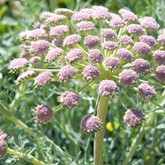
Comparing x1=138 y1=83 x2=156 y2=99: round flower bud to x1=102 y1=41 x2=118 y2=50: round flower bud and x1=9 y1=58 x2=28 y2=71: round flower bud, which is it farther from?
x1=9 y1=58 x2=28 y2=71: round flower bud

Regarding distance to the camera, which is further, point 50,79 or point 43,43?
point 43,43

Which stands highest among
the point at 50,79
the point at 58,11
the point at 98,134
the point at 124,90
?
the point at 58,11

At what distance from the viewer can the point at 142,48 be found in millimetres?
2137

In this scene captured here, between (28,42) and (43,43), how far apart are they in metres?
0.39

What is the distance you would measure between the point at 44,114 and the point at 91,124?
22 centimetres

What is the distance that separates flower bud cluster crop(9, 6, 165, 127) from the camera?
2045 mm

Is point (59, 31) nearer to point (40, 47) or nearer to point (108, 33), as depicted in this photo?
point (40, 47)

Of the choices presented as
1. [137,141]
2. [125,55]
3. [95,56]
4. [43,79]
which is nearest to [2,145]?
[43,79]

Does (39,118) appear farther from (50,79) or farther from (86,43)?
(86,43)

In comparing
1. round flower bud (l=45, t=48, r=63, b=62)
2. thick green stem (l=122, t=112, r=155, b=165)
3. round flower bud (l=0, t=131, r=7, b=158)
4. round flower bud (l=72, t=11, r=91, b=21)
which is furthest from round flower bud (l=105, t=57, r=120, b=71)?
thick green stem (l=122, t=112, r=155, b=165)

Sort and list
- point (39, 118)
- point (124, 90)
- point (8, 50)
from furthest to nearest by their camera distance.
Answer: point (8, 50), point (124, 90), point (39, 118)

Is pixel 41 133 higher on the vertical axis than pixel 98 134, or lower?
lower

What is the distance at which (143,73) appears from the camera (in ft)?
6.86

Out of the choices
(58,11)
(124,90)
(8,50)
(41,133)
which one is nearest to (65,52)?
(58,11)
